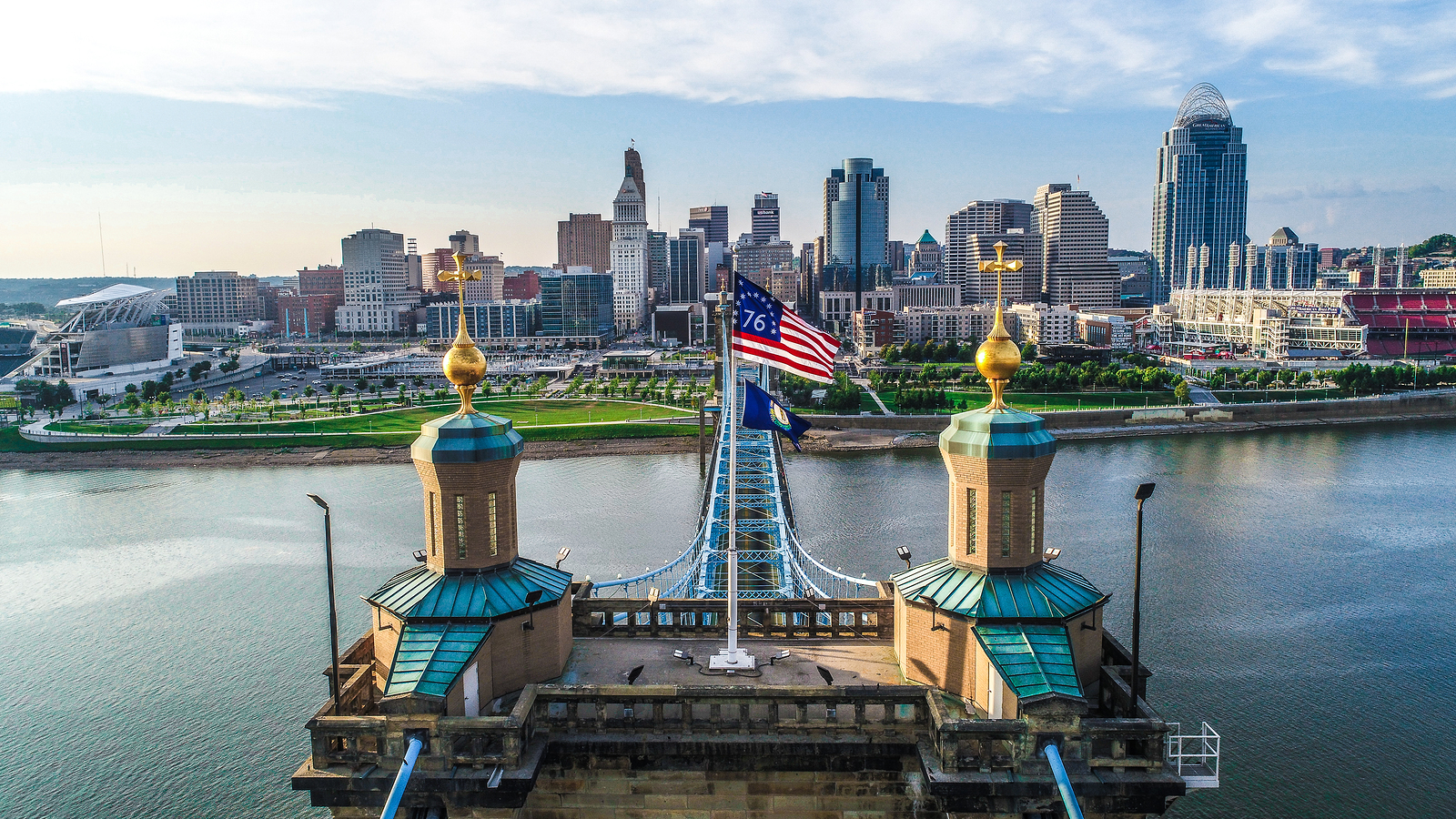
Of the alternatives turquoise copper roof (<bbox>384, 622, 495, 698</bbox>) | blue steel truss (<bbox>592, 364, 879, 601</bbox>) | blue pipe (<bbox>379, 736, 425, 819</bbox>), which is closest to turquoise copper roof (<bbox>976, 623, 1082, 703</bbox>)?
blue pipe (<bbox>379, 736, 425, 819</bbox>)

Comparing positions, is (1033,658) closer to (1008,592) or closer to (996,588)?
(1008,592)

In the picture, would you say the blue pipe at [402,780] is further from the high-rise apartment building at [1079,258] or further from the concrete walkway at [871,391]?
the high-rise apartment building at [1079,258]

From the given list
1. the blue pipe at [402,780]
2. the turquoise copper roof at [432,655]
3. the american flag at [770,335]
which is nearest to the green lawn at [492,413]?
the american flag at [770,335]

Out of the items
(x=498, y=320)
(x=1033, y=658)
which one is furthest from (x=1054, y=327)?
(x=1033, y=658)

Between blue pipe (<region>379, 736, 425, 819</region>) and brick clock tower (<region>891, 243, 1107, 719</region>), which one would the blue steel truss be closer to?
brick clock tower (<region>891, 243, 1107, 719</region>)

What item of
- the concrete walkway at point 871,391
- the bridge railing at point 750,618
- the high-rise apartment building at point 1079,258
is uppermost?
the high-rise apartment building at point 1079,258

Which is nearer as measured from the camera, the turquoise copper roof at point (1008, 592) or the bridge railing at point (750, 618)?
the turquoise copper roof at point (1008, 592)
